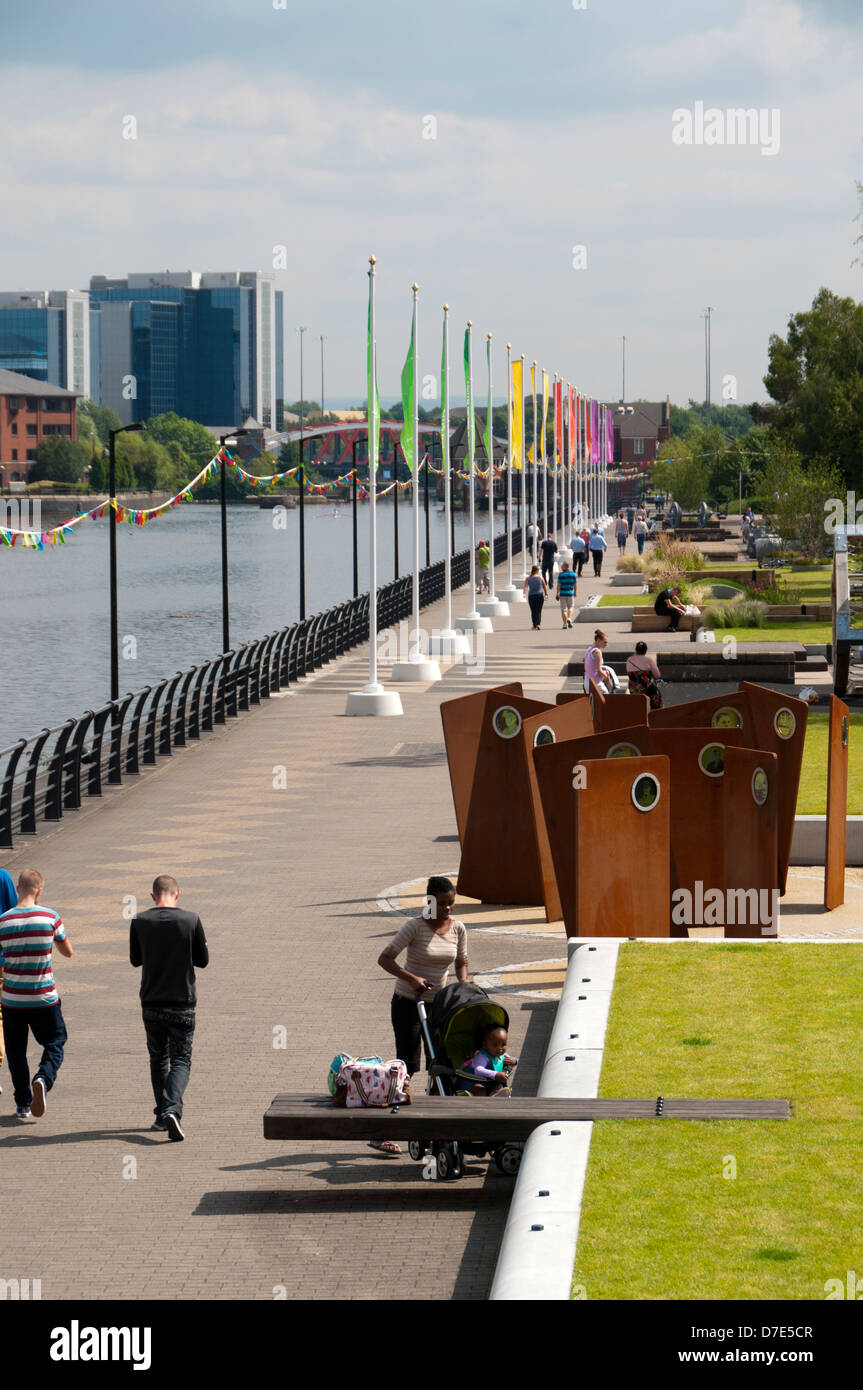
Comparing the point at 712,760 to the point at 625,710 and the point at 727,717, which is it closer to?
the point at 727,717

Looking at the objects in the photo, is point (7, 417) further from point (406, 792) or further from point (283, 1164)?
point (283, 1164)

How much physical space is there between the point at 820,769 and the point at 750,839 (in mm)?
8795

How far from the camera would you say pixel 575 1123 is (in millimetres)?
10188

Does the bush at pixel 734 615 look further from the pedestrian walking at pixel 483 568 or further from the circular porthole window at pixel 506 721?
the circular porthole window at pixel 506 721

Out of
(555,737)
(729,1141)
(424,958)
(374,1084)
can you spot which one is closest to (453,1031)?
(424,958)

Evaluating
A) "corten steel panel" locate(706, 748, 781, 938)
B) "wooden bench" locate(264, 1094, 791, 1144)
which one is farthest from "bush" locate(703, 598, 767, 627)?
"wooden bench" locate(264, 1094, 791, 1144)

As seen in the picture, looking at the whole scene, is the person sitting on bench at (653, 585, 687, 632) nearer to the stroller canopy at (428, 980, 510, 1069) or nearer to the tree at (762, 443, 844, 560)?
the tree at (762, 443, 844, 560)

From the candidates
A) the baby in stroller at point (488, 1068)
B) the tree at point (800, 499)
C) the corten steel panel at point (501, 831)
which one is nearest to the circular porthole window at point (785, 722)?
the corten steel panel at point (501, 831)

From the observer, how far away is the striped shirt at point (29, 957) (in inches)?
452

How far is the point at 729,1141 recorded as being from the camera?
9.95 meters

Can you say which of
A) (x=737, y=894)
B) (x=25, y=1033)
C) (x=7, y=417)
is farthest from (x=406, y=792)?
(x=7, y=417)

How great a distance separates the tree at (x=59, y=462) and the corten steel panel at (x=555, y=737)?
127839 mm

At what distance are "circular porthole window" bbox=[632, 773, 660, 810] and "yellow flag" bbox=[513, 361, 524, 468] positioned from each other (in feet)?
147
